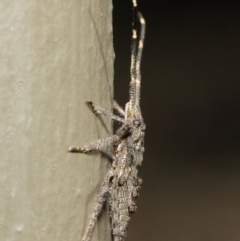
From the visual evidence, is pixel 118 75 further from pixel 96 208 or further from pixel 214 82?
pixel 96 208

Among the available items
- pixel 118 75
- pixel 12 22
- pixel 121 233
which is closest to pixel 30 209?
pixel 12 22

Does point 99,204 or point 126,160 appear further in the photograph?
point 126,160

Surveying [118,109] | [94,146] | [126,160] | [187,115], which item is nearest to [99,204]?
[94,146]

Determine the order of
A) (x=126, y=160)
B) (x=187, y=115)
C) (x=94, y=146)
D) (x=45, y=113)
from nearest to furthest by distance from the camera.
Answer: (x=45, y=113) < (x=94, y=146) < (x=126, y=160) < (x=187, y=115)

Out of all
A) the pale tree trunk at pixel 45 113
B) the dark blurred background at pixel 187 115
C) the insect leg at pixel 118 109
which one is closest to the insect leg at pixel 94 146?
the pale tree trunk at pixel 45 113

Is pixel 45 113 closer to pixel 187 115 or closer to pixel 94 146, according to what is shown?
pixel 94 146
